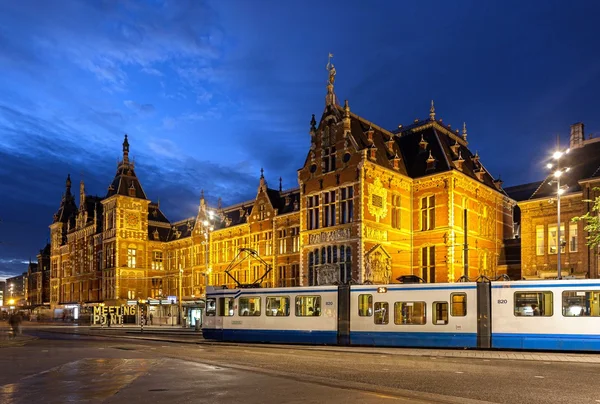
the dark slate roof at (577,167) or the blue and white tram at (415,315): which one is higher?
the dark slate roof at (577,167)

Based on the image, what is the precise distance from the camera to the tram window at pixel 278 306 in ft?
101

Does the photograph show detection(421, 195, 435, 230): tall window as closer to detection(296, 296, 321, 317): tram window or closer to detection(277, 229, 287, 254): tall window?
detection(277, 229, 287, 254): tall window

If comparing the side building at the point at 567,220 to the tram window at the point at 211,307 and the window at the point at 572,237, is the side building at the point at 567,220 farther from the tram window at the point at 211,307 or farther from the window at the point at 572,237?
the tram window at the point at 211,307

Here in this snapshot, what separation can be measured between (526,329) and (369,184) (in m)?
20.8

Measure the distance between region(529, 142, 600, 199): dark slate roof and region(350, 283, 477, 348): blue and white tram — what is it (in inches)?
722

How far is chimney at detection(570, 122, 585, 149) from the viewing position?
43500 millimetres

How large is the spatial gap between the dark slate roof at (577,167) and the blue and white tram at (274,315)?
20.7 metres

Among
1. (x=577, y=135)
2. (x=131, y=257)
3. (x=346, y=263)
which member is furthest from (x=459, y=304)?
(x=131, y=257)

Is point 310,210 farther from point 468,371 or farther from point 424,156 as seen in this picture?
point 468,371

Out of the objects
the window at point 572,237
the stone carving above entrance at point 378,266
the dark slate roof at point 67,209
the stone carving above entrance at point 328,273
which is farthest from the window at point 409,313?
the dark slate roof at point 67,209

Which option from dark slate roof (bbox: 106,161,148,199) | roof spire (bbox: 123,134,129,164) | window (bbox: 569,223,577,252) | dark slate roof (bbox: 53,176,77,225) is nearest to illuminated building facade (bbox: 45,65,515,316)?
window (bbox: 569,223,577,252)

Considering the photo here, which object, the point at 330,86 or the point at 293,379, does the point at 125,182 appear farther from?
the point at 293,379

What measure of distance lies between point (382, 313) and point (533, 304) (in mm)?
6815

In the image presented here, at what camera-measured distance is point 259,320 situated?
31797mm
